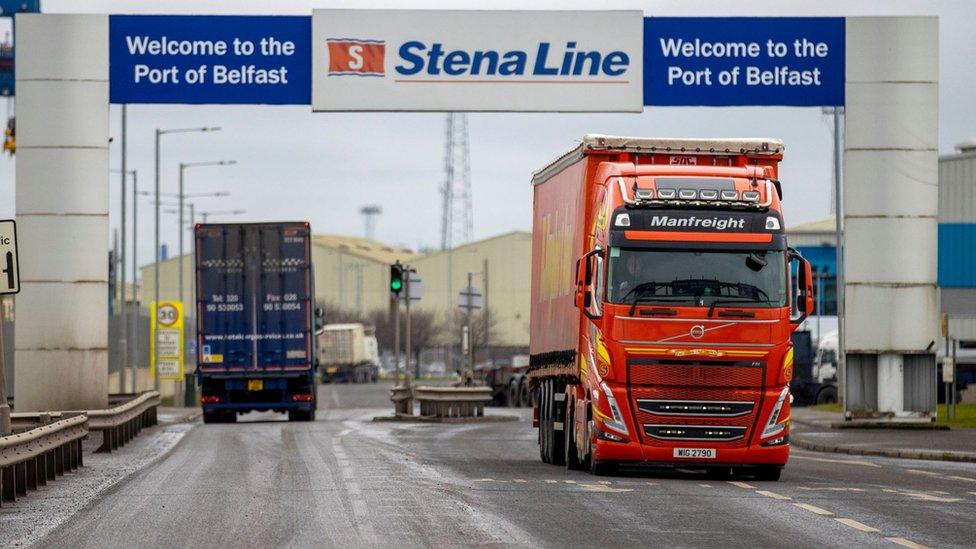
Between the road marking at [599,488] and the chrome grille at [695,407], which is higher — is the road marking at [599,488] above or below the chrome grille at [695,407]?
below

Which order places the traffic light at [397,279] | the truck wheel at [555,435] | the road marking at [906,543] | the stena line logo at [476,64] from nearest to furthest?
the road marking at [906,543], the truck wheel at [555,435], the stena line logo at [476,64], the traffic light at [397,279]

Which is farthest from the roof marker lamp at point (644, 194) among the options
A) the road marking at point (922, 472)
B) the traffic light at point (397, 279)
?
the traffic light at point (397, 279)

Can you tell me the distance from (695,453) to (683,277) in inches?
76.3

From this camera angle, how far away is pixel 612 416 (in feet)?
67.2

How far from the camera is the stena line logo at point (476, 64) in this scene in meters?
34.1

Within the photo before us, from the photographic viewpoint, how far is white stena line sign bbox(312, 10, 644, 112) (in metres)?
34.1

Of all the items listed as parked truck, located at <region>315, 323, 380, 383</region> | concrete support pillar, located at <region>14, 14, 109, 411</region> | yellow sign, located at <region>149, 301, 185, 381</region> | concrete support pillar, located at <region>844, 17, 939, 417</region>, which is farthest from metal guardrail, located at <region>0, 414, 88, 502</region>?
parked truck, located at <region>315, 323, 380, 383</region>

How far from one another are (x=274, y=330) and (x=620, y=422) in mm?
21023

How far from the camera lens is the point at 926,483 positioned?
2098 centimetres

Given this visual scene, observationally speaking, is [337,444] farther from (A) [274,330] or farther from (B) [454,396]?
(B) [454,396]

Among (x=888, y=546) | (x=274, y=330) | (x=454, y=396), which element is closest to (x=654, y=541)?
(x=888, y=546)

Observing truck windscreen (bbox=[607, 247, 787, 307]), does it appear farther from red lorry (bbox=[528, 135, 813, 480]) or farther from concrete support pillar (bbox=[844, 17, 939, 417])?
concrete support pillar (bbox=[844, 17, 939, 417])

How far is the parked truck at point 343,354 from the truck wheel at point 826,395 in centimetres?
5391

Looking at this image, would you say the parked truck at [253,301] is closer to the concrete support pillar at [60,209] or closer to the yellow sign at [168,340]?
the concrete support pillar at [60,209]
